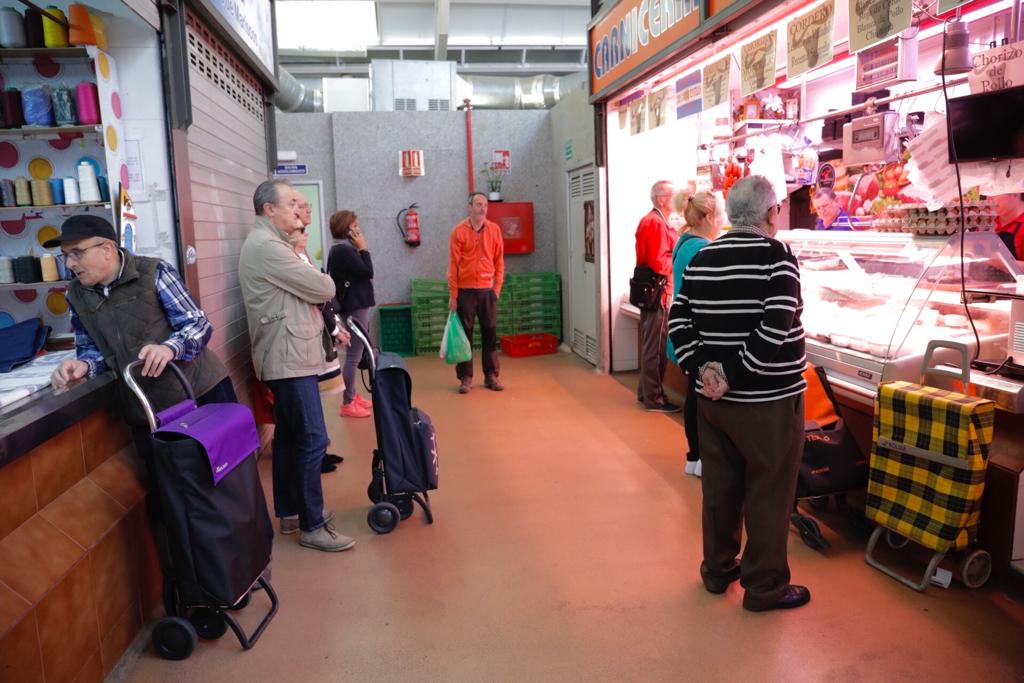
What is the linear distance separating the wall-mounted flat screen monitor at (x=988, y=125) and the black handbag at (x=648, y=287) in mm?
2541

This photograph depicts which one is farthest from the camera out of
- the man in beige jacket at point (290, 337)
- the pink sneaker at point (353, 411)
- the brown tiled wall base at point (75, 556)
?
the pink sneaker at point (353, 411)

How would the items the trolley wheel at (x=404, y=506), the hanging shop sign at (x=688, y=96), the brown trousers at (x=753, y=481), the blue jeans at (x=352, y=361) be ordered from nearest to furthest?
the brown trousers at (x=753, y=481)
the trolley wheel at (x=404, y=506)
the hanging shop sign at (x=688, y=96)
the blue jeans at (x=352, y=361)

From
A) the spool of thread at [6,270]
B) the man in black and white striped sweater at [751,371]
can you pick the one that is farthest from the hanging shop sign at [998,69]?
the spool of thread at [6,270]

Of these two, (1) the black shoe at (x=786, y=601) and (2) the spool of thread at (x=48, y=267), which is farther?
(2) the spool of thread at (x=48, y=267)

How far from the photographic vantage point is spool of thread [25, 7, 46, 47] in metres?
3.68

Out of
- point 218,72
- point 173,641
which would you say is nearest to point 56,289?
point 218,72

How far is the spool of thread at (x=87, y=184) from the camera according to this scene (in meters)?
3.92

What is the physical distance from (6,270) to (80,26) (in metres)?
1.43

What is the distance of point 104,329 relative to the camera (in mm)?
2811

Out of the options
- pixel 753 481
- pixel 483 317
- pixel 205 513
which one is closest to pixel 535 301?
pixel 483 317

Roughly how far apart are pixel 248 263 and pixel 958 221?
3291 millimetres

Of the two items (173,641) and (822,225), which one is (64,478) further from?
(822,225)

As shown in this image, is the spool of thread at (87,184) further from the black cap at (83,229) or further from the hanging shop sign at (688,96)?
the hanging shop sign at (688,96)

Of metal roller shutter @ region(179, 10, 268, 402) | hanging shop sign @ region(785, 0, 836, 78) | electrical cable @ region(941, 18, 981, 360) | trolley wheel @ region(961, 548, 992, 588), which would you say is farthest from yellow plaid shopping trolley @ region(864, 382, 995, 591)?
metal roller shutter @ region(179, 10, 268, 402)
